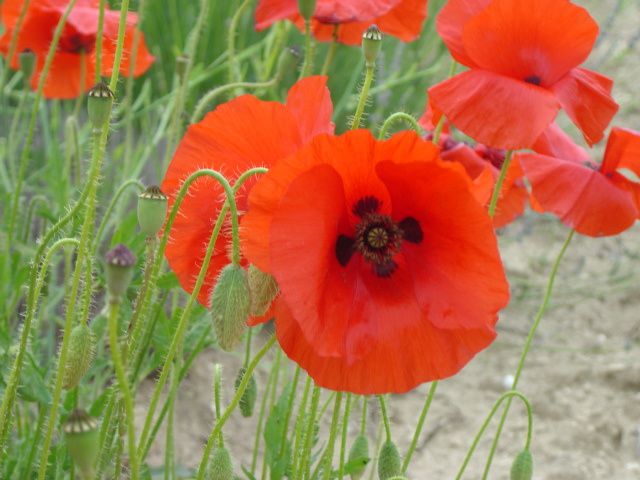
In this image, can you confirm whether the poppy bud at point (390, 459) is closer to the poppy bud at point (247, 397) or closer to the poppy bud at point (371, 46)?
the poppy bud at point (247, 397)

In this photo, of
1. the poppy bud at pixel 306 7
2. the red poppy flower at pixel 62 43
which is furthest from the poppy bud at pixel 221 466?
the red poppy flower at pixel 62 43

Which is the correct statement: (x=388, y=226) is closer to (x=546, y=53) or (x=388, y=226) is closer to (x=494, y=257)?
(x=494, y=257)

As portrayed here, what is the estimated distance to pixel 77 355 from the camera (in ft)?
4.17

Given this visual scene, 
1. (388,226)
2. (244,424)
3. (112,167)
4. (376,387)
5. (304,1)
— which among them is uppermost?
(304,1)

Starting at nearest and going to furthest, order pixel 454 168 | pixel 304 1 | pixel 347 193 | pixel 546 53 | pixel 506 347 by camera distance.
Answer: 1. pixel 454 168
2. pixel 347 193
3. pixel 546 53
4. pixel 304 1
5. pixel 506 347

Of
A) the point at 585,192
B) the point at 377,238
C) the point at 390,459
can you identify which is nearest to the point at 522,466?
the point at 390,459

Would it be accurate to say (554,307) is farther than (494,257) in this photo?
Yes

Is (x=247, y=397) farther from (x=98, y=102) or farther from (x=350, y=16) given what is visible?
(x=350, y=16)

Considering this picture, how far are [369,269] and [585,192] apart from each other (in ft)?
1.51

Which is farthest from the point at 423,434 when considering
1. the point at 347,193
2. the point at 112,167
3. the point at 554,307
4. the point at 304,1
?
the point at 347,193

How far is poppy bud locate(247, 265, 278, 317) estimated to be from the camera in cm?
121

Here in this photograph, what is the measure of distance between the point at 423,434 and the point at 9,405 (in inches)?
67.1

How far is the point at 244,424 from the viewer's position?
115 inches

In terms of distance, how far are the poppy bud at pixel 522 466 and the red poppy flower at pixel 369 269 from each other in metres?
0.50
